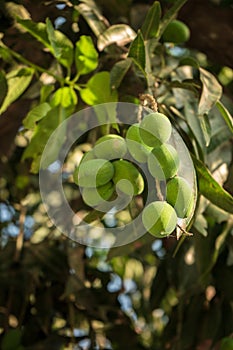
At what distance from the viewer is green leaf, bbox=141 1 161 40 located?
2.66 ft

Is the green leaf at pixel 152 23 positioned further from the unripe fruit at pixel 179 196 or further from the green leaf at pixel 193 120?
the unripe fruit at pixel 179 196

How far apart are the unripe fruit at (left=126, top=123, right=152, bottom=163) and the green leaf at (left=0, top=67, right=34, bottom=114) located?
1.10 feet

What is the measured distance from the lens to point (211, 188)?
2.42 ft

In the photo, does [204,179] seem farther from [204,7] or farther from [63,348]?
[63,348]

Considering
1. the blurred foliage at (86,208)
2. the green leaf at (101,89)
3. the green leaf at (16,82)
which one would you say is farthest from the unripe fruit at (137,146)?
the green leaf at (16,82)

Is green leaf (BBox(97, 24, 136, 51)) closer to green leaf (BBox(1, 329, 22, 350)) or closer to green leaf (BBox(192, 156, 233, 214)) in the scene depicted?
green leaf (BBox(192, 156, 233, 214))

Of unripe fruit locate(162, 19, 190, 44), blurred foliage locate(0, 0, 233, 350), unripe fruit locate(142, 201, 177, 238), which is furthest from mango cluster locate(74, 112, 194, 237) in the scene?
unripe fruit locate(162, 19, 190, 44)

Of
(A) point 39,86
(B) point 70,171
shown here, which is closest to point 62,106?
(A) point 39,86

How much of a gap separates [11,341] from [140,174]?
661 mm

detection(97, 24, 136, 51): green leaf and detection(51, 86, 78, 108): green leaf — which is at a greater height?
detection(97, 24, 136, 51): green leaf

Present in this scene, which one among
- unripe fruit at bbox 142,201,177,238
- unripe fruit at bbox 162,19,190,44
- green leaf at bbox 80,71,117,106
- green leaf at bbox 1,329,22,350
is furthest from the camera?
green leaf at bbox 1,329,22,350

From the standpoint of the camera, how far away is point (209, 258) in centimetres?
109

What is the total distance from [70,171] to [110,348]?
1.22 ft

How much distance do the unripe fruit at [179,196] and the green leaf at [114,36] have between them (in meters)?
0.35
